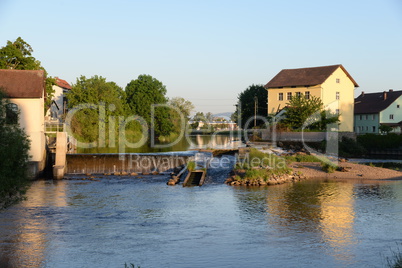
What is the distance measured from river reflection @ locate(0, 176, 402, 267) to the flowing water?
0.15 ft

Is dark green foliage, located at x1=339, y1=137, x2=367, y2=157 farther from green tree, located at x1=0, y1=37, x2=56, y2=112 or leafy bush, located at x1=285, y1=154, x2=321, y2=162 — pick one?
green tree, located at x1=0, y1=37, x2=56, y2=112

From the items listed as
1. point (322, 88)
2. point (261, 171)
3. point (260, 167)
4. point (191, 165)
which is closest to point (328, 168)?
point (260, 167)

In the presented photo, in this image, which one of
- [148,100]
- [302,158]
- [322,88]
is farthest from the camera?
[148,100]

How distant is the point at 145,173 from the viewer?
136ft

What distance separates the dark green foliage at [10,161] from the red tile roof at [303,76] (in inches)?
2380

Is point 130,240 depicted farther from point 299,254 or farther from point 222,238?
point 299,254

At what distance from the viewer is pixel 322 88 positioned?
7125 cm

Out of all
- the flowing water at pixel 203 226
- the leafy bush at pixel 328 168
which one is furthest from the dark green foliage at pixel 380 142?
the flowing water at pixel 203 226

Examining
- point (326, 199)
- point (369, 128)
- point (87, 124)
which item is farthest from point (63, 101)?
point (326, 199)

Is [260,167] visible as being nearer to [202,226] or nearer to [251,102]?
[202,226]

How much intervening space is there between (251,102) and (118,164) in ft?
172

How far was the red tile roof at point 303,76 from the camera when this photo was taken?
72363 millimetres

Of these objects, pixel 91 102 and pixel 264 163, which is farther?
pixel 91 102

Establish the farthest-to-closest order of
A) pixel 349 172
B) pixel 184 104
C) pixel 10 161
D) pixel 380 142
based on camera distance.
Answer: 1. pixel 184 104
2. pixel 380 142
3. pixel 349 172
4. pixel 10 161
